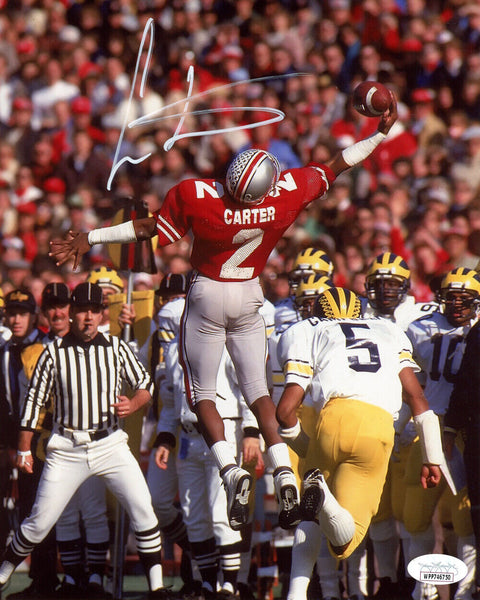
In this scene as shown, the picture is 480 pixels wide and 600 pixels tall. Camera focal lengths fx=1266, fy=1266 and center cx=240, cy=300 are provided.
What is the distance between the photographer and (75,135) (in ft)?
45.5

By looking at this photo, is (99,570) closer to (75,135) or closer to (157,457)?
(157,457)

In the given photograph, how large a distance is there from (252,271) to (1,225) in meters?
6.92

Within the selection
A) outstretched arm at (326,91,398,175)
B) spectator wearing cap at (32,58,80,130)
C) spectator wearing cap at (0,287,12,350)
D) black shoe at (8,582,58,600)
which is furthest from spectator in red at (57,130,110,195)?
outstretched arm at (326,91,398,175)

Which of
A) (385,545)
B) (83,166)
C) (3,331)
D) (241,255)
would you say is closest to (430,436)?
(241,255)

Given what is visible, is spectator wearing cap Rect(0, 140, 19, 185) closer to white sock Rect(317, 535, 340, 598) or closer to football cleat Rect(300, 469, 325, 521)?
white sock Rect(317, 535, 340, 598)

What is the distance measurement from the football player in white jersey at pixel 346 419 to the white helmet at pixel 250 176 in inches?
38.5

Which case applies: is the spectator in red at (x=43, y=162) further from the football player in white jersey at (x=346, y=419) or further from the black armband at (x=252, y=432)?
the football player in white jersey at (x=346, y=419)

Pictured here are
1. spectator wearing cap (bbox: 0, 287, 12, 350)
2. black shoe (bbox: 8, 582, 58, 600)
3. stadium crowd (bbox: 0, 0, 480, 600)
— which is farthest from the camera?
stadium crowd (bbox: 0, 0, 480, 600)

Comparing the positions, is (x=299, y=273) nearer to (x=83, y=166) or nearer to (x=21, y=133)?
(x=83, y=166)

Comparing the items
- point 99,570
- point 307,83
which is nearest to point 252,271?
point 99,570

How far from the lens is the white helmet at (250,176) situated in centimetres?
676

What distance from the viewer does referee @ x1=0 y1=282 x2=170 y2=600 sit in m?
8.02

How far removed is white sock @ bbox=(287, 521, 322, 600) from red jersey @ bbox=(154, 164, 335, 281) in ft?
4.89

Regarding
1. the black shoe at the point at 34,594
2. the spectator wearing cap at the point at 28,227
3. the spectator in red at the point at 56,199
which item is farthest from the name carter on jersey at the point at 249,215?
the spectator in red at the point at 56,199
